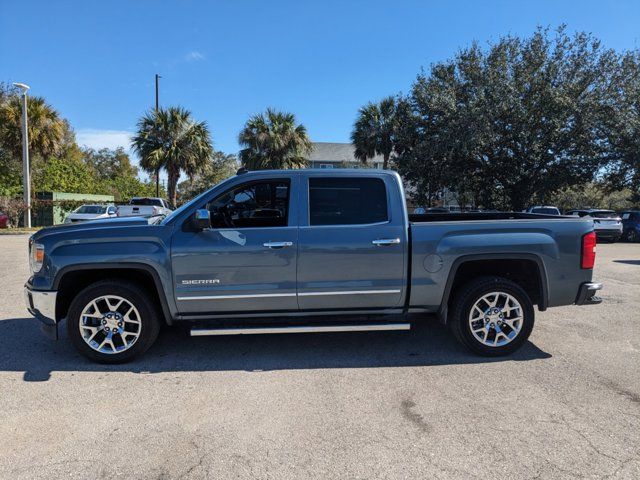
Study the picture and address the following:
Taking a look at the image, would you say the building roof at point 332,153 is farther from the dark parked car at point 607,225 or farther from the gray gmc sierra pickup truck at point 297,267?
the gray gmc sierra pickup truck at point 297,267

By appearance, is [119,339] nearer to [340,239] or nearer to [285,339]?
[285,339]

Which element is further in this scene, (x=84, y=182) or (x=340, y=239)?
(x=84, y=182)

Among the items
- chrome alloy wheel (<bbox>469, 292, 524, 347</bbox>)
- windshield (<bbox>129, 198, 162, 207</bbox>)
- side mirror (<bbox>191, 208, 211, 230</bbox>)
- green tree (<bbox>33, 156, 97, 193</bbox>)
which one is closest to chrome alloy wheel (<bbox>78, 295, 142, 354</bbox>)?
side mirror (<bbox>191, 208, 211, 230</bbox>)

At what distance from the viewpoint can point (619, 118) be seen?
22.1m

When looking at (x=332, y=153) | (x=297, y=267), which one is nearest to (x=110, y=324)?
(x=297, y=267)

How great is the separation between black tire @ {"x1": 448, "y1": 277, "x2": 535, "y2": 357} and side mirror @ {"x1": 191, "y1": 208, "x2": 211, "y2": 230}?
2660 mm

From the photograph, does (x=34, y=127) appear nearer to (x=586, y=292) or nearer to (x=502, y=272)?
(x=502, y=272)

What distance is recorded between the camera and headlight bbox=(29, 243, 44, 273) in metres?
4.34

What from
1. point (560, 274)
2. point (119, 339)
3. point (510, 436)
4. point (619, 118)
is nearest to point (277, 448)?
point (510, 436)

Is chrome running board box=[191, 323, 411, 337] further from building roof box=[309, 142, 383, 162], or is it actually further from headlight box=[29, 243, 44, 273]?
building roof box=[309, 142, 383, 162]

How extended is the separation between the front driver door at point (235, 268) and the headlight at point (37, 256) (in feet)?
4.24

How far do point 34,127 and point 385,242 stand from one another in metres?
26.4

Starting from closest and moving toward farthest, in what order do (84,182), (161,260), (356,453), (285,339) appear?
(356,453) < (161,260) < (285,339) < (84,182)

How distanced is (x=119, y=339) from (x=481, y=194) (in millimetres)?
25682
